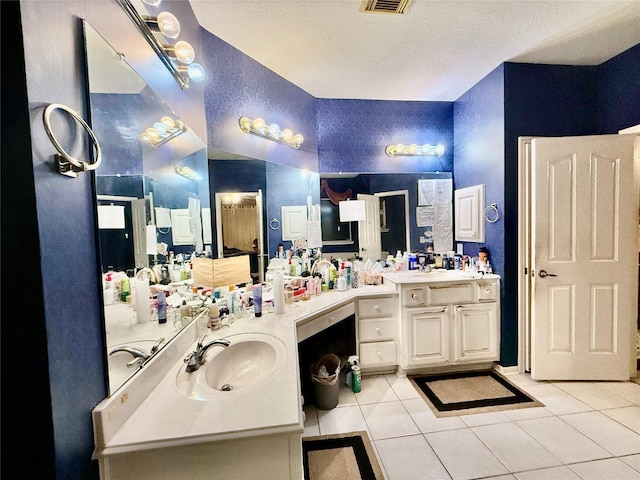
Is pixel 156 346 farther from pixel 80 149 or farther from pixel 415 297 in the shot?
pixel 415 297

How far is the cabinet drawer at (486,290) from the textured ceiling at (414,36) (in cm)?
180

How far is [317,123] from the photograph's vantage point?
2.81 meters

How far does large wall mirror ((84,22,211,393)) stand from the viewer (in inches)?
35.4

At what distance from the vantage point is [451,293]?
8.04ft

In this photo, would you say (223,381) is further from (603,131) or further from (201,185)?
(603,131)

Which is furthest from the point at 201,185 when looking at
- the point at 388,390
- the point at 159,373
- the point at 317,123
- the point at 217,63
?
the point at 388,390

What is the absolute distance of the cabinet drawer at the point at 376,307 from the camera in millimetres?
2391

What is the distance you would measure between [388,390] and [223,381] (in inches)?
57.0

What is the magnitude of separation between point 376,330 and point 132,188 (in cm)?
201

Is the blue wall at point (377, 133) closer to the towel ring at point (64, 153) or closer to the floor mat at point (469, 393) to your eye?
the floor mat at point (469, 393)

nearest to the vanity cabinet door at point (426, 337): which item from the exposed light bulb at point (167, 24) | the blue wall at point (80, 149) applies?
the blue wall at point (80, 149)

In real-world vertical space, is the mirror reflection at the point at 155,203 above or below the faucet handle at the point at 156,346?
above

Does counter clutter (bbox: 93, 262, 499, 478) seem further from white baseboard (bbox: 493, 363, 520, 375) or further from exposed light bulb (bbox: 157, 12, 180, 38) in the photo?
white baseboard (bbox: 493, 363, 520, 375)

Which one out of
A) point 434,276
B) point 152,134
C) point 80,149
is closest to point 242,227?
point 152,134
